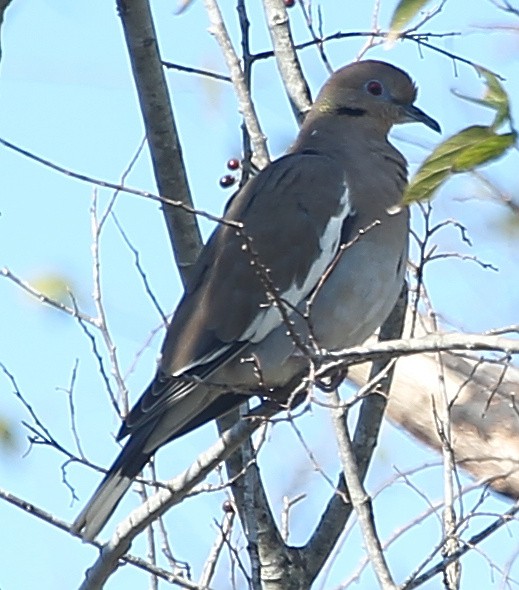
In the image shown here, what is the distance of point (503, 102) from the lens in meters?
1.59

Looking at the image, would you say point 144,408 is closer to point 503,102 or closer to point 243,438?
point 243,438

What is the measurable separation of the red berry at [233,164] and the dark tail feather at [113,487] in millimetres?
836

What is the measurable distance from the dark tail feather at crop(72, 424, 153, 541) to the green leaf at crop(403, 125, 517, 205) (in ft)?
5.16

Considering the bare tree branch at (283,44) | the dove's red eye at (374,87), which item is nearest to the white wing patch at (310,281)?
the bare tree branch at (283,44)

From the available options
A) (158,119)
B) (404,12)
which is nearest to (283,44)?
(158,119)

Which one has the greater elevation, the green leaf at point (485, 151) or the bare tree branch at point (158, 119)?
the bare tree branch at point (158, 119)

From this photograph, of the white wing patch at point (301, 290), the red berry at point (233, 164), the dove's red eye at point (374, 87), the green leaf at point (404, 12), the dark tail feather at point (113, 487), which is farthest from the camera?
the dove's red eye at point (374, 87)

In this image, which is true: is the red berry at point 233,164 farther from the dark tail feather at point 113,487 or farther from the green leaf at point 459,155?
the green leaf at point 459,155

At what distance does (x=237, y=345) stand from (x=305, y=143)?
886mm

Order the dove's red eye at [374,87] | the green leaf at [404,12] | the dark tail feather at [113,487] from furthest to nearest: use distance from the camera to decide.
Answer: the dove's red eye at [374,87] → the dark tail feather at [113,487] → the green leaf at [404,12]

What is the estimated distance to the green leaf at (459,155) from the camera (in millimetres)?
1520

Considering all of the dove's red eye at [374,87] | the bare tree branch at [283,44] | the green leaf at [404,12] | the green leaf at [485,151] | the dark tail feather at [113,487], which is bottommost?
the green leaf at [485,151]

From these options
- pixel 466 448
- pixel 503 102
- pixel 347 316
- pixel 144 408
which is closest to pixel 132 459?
pixel 144 408

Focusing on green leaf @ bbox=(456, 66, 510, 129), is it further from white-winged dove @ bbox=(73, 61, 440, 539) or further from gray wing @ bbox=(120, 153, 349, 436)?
gray wing @ bbox=(120, 153, 349, 436)
